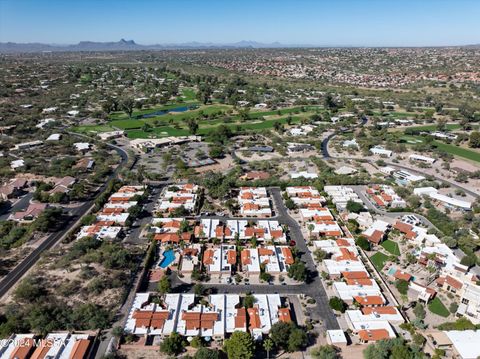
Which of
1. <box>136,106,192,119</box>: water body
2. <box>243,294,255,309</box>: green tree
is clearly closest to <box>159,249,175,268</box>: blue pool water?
<box>243,294,255,309</box>: green tree

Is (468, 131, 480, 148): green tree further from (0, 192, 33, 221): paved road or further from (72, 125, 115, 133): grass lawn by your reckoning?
(0, 192, 33, 221): paved road

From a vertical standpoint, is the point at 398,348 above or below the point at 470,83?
below

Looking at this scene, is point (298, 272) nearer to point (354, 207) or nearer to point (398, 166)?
point (354, 207)

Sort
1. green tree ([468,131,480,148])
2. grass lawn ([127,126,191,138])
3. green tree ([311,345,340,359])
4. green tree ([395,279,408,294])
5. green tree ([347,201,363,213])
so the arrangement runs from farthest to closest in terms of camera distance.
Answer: grass lawn ([127,126,191,138]) → green tree ([468,131,480,148]) → green tree ([347,201,363,213]) → green tree ([395,279,408,294]) → green tree ([311,345,340,359])

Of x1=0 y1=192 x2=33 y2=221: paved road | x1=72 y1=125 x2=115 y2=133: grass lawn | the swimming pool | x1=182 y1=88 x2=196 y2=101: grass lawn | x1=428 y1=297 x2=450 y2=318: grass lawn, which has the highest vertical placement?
x1=182 y1=88 x2=196 y2=101: grass lawn

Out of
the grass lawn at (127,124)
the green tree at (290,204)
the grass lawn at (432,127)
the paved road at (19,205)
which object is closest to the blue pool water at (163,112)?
the grass lawn at (127,124)

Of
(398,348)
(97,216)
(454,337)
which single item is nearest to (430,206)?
(454,337)

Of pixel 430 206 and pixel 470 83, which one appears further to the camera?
pixel 470 83

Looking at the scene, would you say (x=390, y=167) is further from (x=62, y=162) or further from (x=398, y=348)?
(x=62, y=162)
